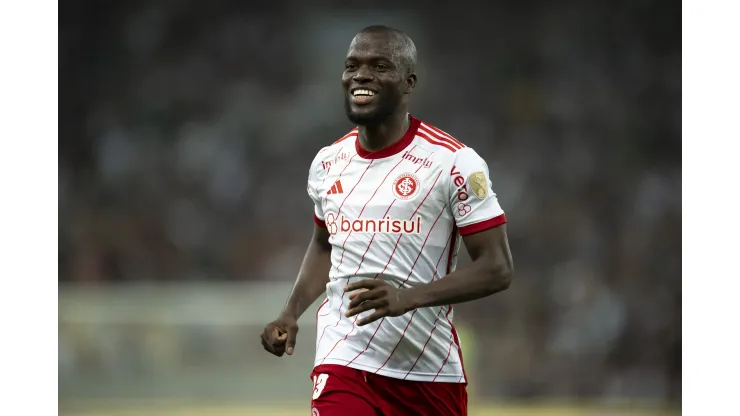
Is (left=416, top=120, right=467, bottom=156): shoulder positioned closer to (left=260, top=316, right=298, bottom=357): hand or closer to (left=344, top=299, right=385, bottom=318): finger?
(left=344, top=299, right=385, bottom=318): finger

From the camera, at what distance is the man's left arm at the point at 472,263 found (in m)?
3.57

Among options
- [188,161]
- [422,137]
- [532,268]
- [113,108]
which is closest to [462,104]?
[532,268]

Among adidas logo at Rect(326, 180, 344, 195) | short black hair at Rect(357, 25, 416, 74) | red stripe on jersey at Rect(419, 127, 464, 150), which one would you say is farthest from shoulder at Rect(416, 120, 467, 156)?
adidas logo at Rect(326, 180, 344, 195)

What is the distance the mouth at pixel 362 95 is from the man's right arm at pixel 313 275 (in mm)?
732

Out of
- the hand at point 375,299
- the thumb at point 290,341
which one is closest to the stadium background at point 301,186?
the thumb at point 290,341

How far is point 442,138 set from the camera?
168 inches

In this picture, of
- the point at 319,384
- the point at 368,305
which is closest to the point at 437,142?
the point at 368,305

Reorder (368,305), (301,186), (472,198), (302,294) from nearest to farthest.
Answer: (368,305)
(472,198)
(302,294)
(301,186)

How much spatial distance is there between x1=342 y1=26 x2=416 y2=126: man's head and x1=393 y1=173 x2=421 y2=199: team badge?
28 cm

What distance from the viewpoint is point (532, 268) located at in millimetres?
10328

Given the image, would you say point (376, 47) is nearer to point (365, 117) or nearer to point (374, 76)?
point (374, 76)

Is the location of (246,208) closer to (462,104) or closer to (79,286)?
(79,286)

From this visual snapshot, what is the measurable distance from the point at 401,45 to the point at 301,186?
23.1 ft

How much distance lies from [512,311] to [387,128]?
604cm
